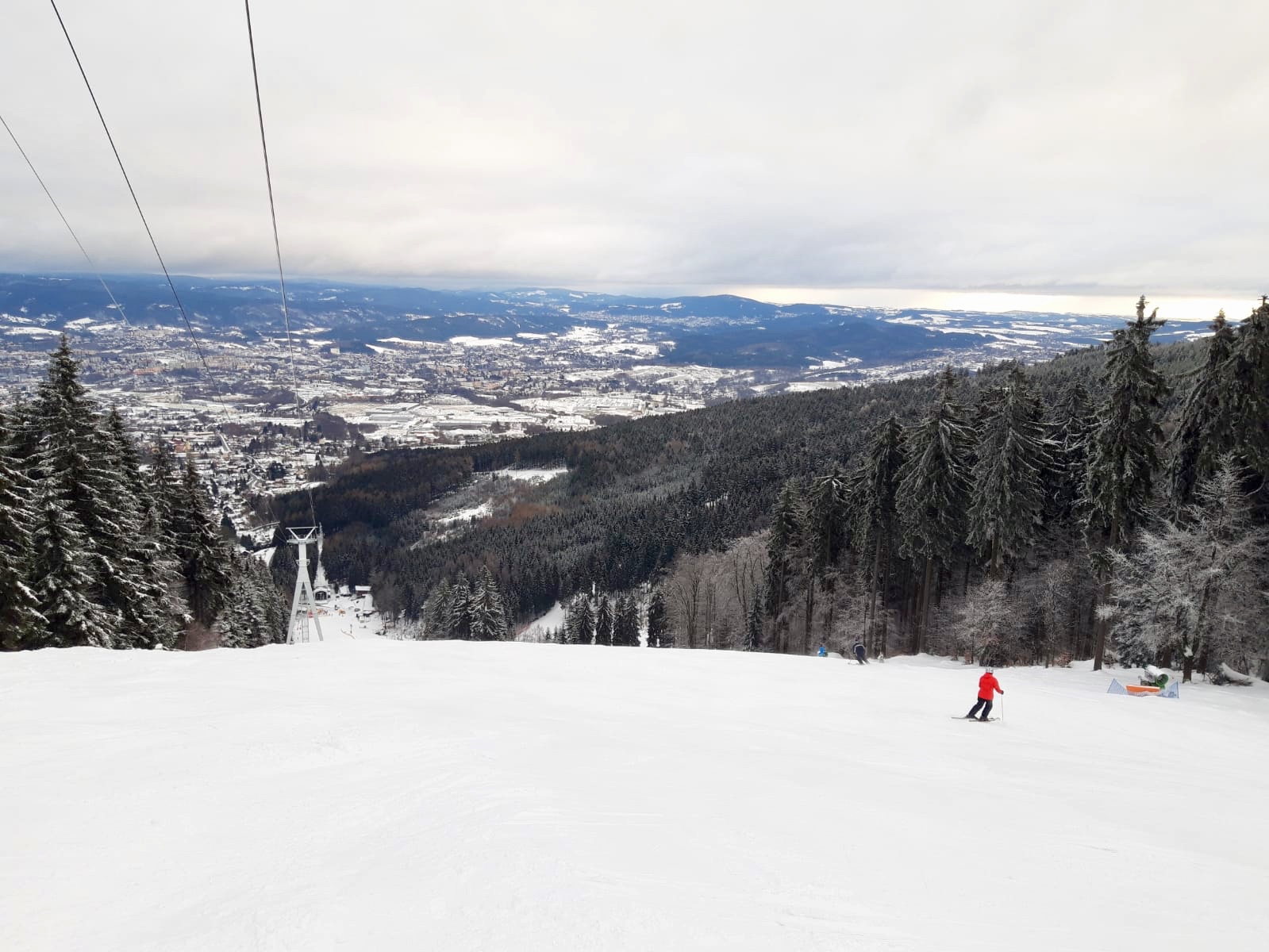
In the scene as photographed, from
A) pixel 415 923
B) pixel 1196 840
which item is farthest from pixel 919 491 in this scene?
pixel 415 923

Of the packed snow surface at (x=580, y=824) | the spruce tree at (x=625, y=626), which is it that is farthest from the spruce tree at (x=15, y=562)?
the spruce tree at (x=625, y=626)

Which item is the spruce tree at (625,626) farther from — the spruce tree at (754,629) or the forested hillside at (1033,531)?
the spruce tree at (754,629)

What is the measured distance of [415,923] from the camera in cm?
531

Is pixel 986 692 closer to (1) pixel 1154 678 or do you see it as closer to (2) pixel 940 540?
(1) pixel 1154 678

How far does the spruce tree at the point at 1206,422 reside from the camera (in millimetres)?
23422

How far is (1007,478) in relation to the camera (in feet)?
93.0

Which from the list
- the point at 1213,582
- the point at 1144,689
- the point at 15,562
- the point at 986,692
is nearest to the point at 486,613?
the point at 15,562

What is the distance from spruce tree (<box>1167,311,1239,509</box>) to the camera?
23422 millimetres

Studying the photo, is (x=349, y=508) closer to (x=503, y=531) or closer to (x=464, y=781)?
(x=503, y=531)

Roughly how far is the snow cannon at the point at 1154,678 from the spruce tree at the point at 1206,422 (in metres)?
7.57

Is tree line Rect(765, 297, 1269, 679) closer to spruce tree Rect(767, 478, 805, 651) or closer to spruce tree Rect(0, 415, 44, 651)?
spruce tree Rect(767, 478, 805, 651)

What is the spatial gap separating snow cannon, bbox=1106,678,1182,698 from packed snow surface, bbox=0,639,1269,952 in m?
6.49

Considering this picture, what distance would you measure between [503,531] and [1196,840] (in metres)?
A: 127

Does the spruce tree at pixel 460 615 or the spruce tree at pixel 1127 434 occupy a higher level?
the spruce tree at pixel 1127 434
